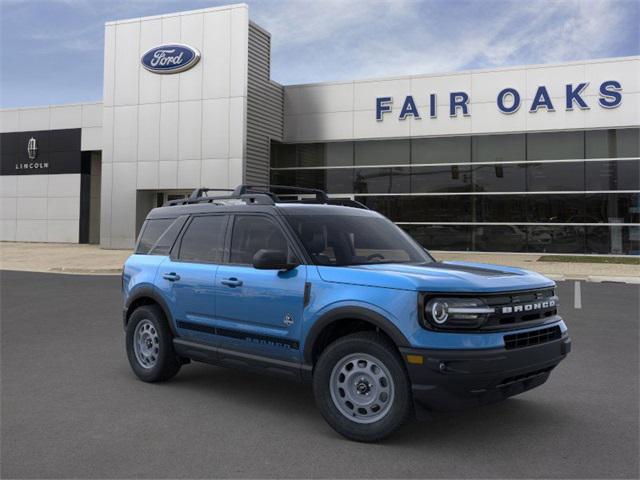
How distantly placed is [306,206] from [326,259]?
2.37 ft

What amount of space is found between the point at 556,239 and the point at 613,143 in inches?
165

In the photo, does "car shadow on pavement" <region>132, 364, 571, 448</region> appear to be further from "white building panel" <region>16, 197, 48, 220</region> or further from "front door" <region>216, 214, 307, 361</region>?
"white building panel" <region>16, 197, 48, 220</region>

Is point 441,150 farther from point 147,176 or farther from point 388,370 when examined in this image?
point 388,370

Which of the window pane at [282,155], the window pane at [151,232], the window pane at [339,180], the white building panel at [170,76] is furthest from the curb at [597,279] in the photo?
the white building panel at [170,76]

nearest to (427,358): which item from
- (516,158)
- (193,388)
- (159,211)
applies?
(193,388)

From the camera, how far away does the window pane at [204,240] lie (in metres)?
5.58

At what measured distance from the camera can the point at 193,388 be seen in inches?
226

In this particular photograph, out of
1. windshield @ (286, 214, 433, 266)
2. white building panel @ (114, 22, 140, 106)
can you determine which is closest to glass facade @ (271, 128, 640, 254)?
white building panel @ (114, 22, 140, 106)

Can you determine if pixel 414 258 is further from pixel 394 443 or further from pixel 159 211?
pixel 159 211

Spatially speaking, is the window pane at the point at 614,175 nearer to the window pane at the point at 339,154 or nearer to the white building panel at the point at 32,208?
the window pane at the point at 339,154

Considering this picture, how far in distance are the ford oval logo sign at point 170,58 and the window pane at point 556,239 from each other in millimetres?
15641

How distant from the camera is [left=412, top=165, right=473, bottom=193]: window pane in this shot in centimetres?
2504

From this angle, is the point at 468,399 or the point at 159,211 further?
the point at 159,211

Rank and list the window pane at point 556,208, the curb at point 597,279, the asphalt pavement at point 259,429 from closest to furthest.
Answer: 1. the asphalt pavement at point 259,429
2. the curb at point 597,279
3. the window pane at point 556,208
